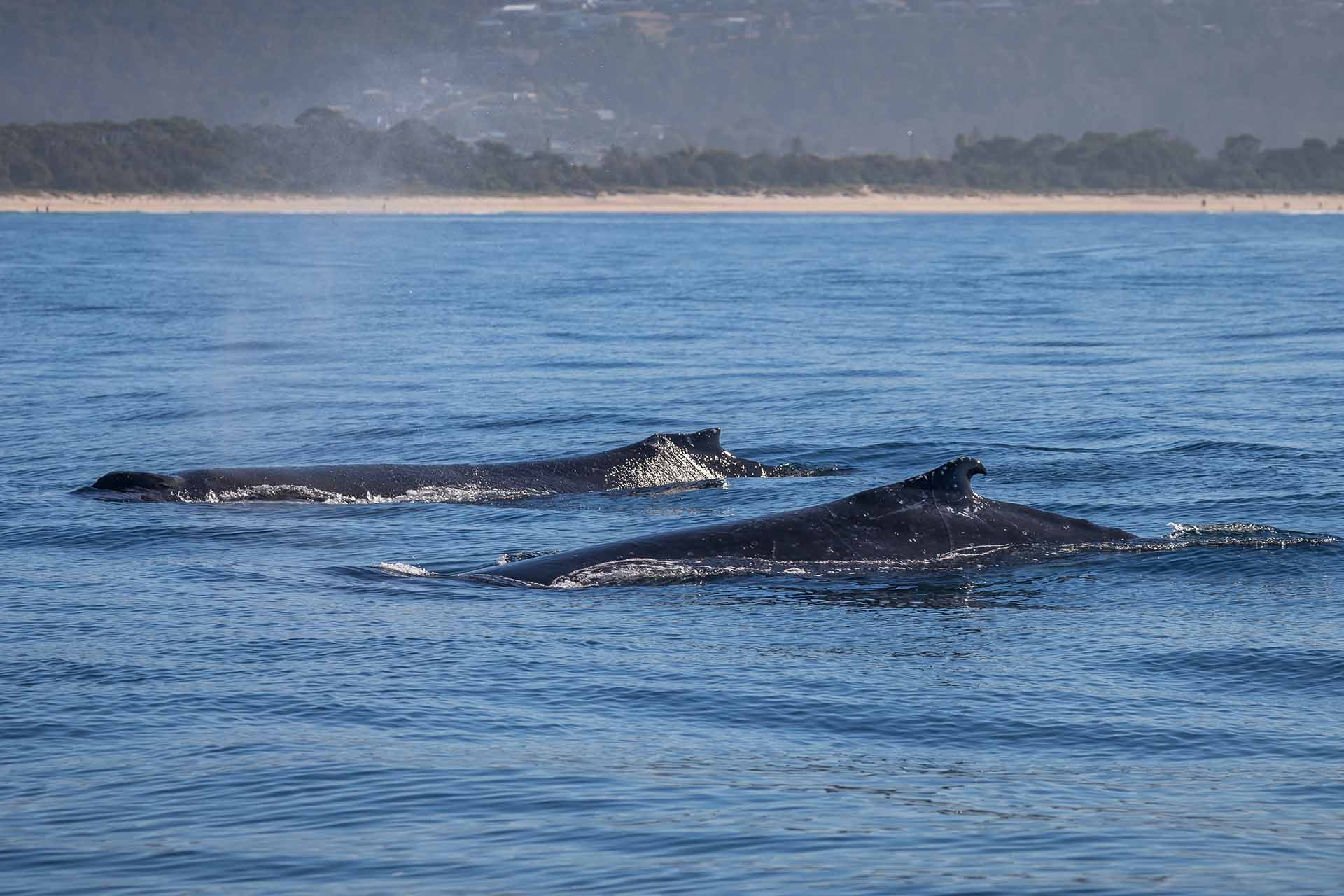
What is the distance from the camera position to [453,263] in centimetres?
7012

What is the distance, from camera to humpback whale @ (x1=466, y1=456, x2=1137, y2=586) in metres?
13.4

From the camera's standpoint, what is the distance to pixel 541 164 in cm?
17862

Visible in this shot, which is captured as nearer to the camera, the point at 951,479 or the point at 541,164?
the point at 951,479

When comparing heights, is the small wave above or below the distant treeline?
below

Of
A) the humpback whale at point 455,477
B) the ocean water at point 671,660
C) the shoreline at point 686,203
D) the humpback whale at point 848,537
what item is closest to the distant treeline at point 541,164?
the shoreline at point 686,203

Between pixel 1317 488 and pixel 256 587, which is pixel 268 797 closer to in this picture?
pixel 256 587

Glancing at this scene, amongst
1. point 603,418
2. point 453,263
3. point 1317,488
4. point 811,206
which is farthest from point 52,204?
point 1317,488

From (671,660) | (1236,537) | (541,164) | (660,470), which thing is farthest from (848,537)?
(541,164)

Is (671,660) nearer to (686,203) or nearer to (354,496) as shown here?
(354,496)

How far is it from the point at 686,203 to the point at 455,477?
477 feet

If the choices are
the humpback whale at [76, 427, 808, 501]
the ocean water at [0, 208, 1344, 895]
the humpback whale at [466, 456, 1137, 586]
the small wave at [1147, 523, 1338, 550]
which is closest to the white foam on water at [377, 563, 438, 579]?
the ocean water at [0, 208, 1344, 895]

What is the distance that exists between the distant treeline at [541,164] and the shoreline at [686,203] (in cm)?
322

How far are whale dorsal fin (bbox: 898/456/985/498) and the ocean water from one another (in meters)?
0.65

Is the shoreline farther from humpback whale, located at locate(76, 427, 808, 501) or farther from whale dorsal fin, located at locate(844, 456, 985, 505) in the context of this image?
whale dorsal fin, located at locate(844, 456, 985, 505)
